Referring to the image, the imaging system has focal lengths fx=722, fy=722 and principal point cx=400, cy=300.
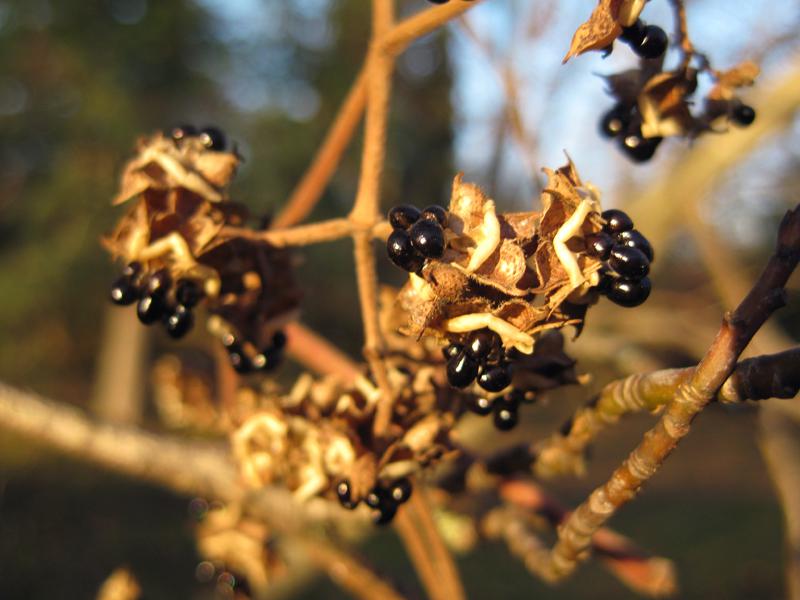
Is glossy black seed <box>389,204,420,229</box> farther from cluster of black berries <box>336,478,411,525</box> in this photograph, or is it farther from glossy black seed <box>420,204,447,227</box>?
cluster of black berries <box>336,478,411,525</box>

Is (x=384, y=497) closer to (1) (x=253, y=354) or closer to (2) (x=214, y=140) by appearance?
(1) (x=253, y=354)

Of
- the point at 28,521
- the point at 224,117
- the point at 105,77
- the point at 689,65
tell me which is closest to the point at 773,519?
the point at 28,521

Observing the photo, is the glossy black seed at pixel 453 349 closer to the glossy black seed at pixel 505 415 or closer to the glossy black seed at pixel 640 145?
the glossy black seed at pixel 505 415

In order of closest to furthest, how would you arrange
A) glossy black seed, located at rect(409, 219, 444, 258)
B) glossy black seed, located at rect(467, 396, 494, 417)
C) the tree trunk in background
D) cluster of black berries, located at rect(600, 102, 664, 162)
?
1. glossy black seed, located at rect(409, 219, 444, 258)
2. glossy black seed, located at rect(467, 396, 494, 417)
3. cluster of black berries, located at rect(600, 102, 664, 162)
4. the tree trunk in background

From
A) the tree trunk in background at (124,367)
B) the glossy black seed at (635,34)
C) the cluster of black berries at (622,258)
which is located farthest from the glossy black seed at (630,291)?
the tree trunk in background at (124,367)

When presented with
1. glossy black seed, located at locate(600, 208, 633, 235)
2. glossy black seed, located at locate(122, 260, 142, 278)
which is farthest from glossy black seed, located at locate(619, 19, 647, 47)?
glossy black seed, located at locate(122, 260, 142, 278)

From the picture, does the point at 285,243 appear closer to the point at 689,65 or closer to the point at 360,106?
the point at 360,106

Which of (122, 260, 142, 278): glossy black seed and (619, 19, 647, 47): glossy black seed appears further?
(122, 260, 142, 278): glossy black seed
